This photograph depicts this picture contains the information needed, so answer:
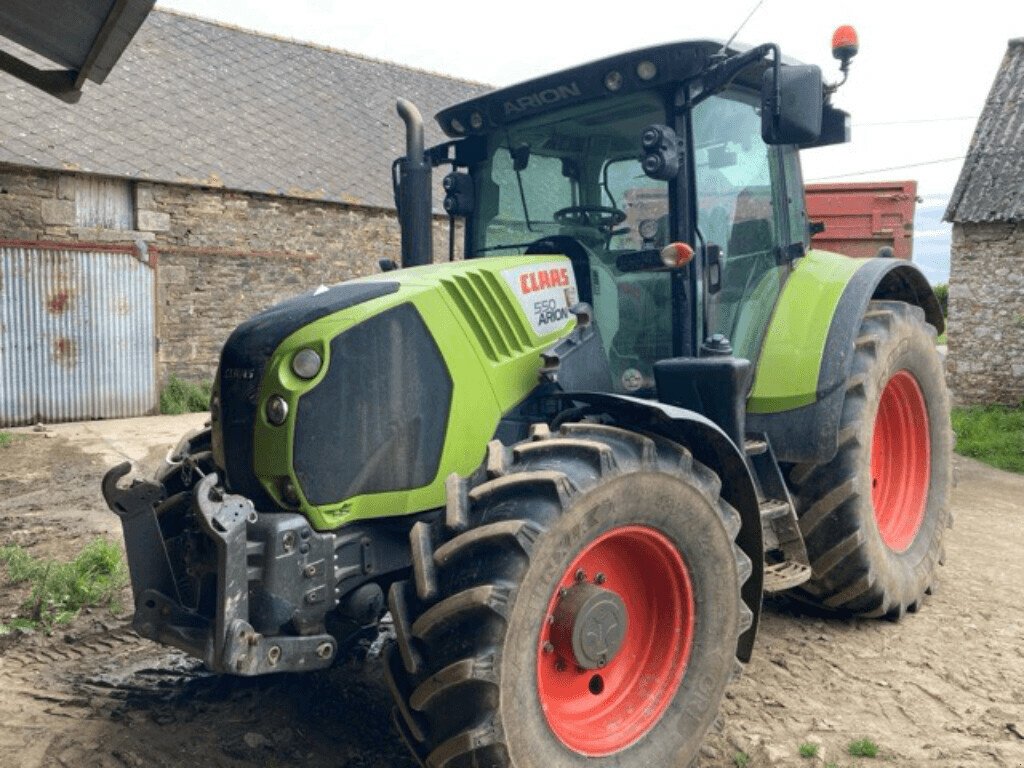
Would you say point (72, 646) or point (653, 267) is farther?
point (72, 646)

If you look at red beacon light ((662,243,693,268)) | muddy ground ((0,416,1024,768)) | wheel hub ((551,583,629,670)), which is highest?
red beacon light ((662,243,693,268))

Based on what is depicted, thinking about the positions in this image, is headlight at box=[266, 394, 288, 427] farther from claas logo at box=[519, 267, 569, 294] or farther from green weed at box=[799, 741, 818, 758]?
green weed at box=[799, 741, 818, 758]

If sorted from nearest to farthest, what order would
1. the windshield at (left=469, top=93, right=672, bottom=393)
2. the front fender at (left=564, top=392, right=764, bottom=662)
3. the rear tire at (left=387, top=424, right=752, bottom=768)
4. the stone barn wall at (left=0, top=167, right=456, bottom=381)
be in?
the rear tire at (left=387, top=424, right=752, bottom=768)
the front fender at (left=564, top=392, right=764, bottom=662)
the windshield at (left=469, top=93, right=672, bottom=393)
the stone barn wall at (left=0, top=167, right=456, bottom=381)

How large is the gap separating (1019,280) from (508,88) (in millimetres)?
10865

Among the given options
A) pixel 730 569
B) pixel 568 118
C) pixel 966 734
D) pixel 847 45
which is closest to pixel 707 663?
pixel 730 569

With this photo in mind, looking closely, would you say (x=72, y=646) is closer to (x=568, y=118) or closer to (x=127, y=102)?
(x=568, y=118)

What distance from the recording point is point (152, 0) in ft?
13.5

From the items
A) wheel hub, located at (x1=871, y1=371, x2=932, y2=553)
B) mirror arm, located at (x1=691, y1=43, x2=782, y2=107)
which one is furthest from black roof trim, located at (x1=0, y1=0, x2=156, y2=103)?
wheel hub, located at (x1=871, y1=371, x2=932, y2=553)

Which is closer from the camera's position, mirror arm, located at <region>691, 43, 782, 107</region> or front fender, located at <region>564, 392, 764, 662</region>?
front fender, located at <region>564, 392, 764, 662</region>

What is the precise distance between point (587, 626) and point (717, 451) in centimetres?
78

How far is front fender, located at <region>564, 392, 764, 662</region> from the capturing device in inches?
119

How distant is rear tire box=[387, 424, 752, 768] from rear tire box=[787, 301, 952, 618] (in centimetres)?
105

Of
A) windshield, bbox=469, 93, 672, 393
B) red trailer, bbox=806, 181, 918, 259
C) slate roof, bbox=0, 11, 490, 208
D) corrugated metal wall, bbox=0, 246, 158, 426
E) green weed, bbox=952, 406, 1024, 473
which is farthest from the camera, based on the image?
slate roof, bbox=0, 11, 490, 208

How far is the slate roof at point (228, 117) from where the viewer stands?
41.0 feet
